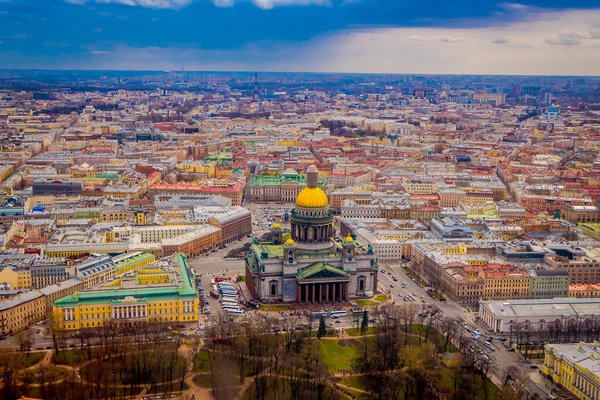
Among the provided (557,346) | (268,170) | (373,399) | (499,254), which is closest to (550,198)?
(499,254)

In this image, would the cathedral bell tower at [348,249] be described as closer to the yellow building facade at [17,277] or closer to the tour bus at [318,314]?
the tour bus at [318,314]

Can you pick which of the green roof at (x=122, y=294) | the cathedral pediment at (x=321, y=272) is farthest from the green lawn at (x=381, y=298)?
the green roof at (x=122, y=294)

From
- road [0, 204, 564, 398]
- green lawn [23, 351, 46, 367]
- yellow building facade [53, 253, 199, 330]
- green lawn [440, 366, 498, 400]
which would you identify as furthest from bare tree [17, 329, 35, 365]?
green lawn [440, 366, 498, 400]

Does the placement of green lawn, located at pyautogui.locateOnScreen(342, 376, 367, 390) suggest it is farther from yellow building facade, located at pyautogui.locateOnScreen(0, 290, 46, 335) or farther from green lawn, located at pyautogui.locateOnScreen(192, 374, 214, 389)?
yellow building facade, located at pyautogui.locateOnScreen(0, 290, 46, 335)

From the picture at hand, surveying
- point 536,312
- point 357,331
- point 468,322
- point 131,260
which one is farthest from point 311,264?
→ point 536,312

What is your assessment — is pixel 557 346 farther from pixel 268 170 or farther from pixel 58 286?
pixel 268 170

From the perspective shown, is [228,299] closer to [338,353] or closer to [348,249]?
[348,249]
